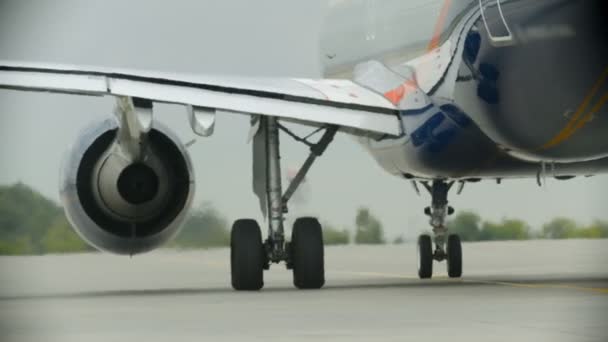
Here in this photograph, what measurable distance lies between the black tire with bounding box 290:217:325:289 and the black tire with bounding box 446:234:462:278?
12.7 feet

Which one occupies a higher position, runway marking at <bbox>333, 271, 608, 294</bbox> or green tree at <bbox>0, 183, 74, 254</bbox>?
green tree at <bbox>0, 183, 74, 254</bbox>

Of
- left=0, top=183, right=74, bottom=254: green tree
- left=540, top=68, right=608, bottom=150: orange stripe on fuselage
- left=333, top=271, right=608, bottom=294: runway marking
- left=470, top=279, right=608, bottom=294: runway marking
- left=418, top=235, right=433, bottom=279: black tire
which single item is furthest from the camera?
left=0, top=183, right=74, bottom=254: green tree

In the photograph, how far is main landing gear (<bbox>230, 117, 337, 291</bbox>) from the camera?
1864 cm

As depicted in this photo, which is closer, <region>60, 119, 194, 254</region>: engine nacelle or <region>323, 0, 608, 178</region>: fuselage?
<region>323, 0, 608, 178</region>: fuselage

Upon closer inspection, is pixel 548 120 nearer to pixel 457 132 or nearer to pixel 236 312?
pixel 457 132

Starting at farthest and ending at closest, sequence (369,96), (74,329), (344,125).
Answer: (369,96)
(344,125)
(74,329)

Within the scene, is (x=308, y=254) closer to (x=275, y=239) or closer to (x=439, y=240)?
(x=275, y=239)

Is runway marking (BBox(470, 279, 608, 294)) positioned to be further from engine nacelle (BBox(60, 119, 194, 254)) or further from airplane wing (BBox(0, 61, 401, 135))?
engine nacelle (BBox(60, 119, 194, 254))

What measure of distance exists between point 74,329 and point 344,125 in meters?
6.22

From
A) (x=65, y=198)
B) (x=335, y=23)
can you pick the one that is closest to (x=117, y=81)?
(x=65, y=198)

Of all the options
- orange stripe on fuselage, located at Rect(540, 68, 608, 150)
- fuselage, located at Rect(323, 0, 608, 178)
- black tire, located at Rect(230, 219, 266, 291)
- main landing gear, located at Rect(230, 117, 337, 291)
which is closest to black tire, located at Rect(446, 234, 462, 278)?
fuselage, located at Rect(323, 0, 608, 178)

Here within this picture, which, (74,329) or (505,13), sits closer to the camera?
(74,329)

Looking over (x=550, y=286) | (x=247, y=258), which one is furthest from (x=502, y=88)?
(x=247, y=258)

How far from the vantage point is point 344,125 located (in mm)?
18469
